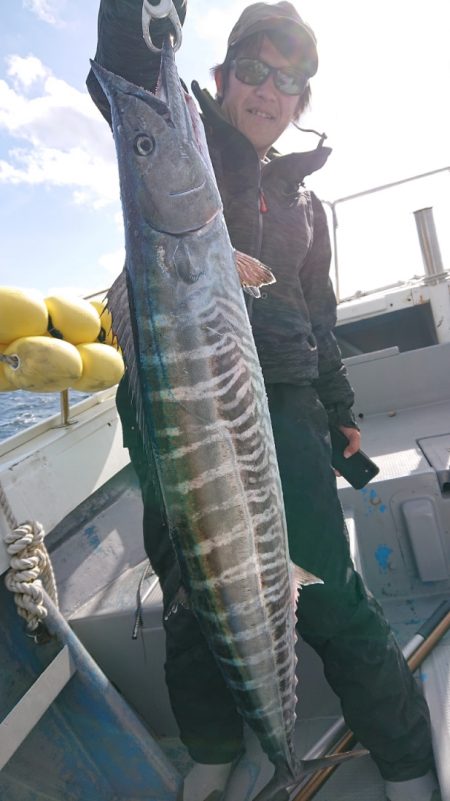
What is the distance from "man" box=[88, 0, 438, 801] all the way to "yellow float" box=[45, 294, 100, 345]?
1260 millimetres

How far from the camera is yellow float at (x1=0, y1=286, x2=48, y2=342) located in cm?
253

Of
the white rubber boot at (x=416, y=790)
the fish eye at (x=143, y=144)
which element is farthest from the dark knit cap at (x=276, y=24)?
the white rubber boot at (x=416, y=790)

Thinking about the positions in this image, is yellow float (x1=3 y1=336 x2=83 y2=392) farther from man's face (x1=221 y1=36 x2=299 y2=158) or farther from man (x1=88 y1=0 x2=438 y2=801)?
man's face (x1=221 y1=36 x2=299 y2=158)

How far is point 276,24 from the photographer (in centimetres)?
181

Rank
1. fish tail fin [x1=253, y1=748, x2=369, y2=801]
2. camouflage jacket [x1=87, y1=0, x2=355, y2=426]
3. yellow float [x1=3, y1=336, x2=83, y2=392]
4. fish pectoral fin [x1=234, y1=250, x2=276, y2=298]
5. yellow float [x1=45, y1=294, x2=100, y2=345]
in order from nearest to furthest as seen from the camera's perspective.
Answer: fish pectoral fin [x1=234, y1=250, x2=276, y2=298]
fish tail fin [x1=253, y1=748, x2=369, y2=801]
camouflage jacket [x1=87, y1=0, x2=355, y2=426]
yellow float [x1=3, y1=336, x2=83, y2=392]
yellow float [x1=45, y1=294, x2=100, y2=345]

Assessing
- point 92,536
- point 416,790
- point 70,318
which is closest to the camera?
point 416,790

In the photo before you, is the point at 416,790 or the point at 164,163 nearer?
the point at 164,163

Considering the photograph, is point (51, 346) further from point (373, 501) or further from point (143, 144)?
point (373, 501)

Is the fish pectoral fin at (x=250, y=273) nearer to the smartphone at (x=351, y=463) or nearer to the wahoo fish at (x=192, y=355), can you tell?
the wahoo fish at (x=192, y=355)

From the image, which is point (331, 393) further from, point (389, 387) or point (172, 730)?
point (389, 387)

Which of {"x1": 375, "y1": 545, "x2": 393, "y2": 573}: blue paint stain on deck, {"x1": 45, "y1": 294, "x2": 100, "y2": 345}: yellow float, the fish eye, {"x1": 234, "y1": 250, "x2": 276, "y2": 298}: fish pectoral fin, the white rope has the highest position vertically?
the fish eye

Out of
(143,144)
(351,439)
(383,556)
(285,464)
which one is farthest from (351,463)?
(143,144)

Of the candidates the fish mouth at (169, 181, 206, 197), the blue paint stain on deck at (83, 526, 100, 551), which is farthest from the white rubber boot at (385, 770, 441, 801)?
the fish mouth at (169, 181, 206, 197)

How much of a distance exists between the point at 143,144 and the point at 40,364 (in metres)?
1.56
